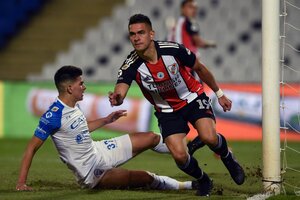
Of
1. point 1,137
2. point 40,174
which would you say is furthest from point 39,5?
point 40,174

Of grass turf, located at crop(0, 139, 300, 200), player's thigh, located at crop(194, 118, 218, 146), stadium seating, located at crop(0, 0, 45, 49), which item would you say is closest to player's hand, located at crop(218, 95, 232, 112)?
player's thigh, located at crop(194, 118, 218, 146)

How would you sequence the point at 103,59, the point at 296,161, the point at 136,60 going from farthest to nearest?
the point at 103,59 < the point at 296,161 < the point at 136,60

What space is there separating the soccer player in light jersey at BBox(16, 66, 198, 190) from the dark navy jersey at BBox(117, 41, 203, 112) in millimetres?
466

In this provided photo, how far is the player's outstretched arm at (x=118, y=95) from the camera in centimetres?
632

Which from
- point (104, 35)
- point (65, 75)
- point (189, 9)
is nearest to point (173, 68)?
point (65, 75)

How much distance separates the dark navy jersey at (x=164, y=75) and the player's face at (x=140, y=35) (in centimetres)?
12

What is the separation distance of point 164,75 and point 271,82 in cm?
90

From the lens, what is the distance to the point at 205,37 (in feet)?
56.2

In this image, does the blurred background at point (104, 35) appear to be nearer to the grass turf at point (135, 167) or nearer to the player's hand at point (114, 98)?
the grass turf at point (135, 167)

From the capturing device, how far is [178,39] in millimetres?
11836

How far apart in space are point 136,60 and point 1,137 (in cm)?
757

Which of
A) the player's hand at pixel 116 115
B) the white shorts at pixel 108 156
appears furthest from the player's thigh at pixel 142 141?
the player's hand at pixel 116 115

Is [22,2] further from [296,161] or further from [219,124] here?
[296,161]

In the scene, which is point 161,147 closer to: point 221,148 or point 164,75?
point 221,148
